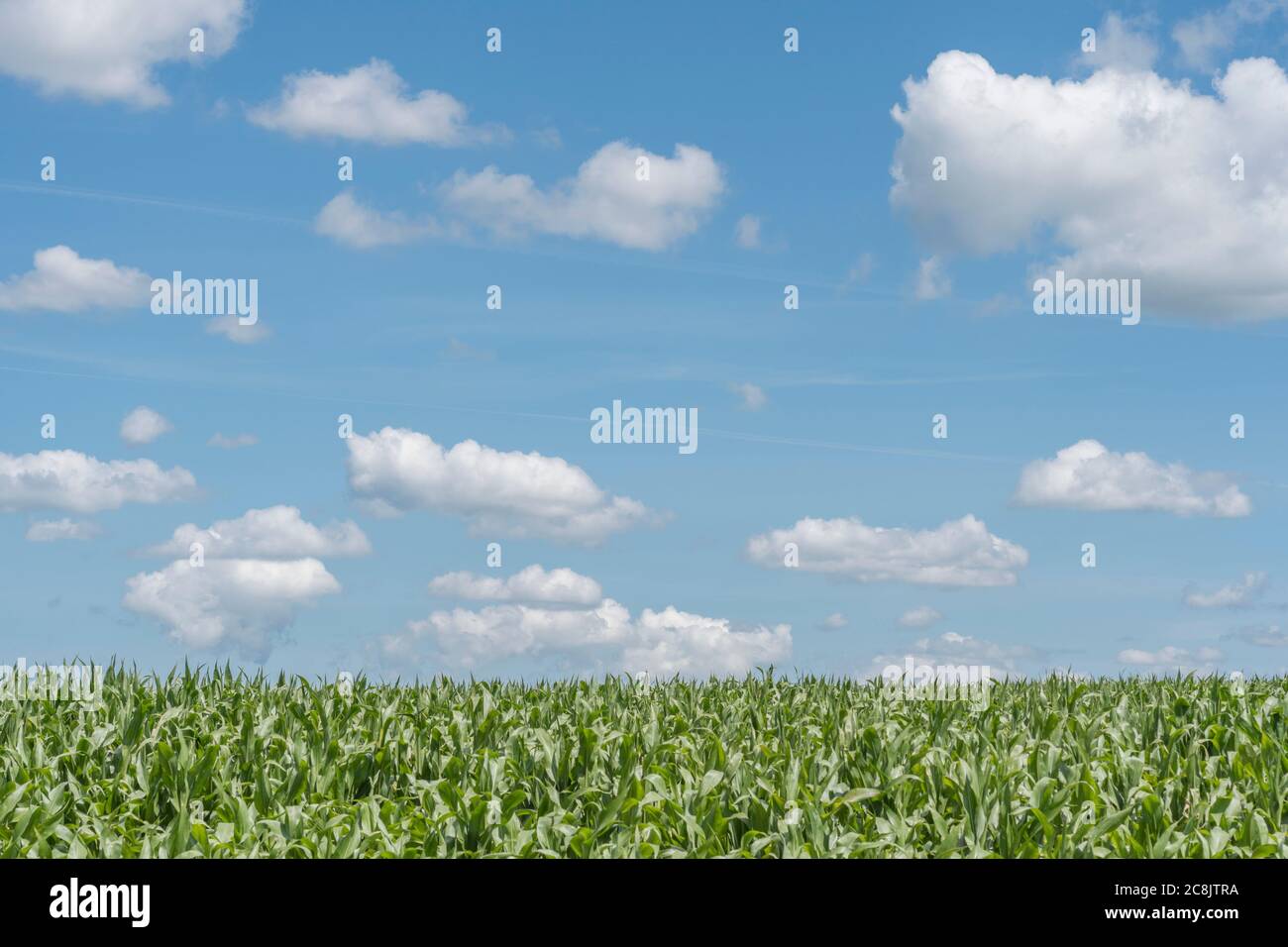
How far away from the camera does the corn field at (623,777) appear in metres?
6.29

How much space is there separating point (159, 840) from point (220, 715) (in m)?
3.56

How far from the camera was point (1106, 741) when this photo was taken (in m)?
9.19

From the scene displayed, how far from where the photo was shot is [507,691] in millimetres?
11609

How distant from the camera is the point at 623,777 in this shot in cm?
712

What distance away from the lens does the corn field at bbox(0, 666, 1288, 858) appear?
6.29m
